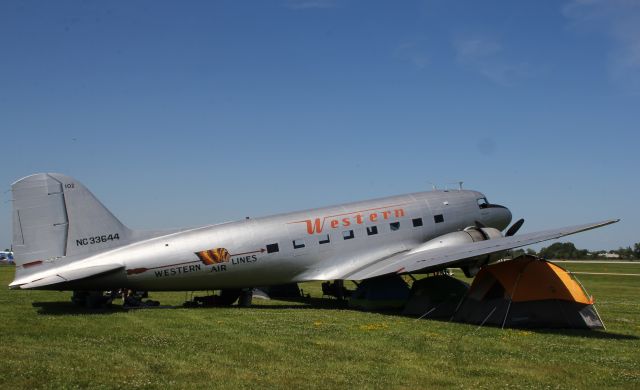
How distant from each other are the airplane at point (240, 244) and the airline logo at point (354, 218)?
41 mm

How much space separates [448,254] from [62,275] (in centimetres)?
1246

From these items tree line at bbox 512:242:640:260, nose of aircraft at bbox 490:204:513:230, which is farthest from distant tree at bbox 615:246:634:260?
nose of aircraft at bbox 490:204:513:230

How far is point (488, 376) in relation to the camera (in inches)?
402

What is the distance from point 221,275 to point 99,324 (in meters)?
5.74

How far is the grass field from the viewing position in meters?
9.61

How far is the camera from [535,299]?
53.9 feet

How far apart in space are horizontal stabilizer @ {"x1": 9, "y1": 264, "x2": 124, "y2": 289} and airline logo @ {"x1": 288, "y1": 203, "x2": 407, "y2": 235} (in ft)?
24.4

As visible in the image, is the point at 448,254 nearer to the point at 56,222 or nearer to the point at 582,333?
the point at 582,333

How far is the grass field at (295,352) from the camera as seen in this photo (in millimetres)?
9609

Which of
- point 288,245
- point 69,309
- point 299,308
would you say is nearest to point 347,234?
point 288,245

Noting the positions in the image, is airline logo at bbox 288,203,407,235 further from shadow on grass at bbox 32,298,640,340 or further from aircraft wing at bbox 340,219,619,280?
shadow on grass at bbox 32,298,640,340

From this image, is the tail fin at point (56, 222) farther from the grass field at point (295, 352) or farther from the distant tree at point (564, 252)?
the distant tree at point (564, 252)

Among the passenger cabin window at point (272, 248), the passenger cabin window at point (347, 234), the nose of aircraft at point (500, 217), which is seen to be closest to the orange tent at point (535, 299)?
the passenger cabin window at point (347, 234)

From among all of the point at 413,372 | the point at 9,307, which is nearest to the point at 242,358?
the point at 413,372
